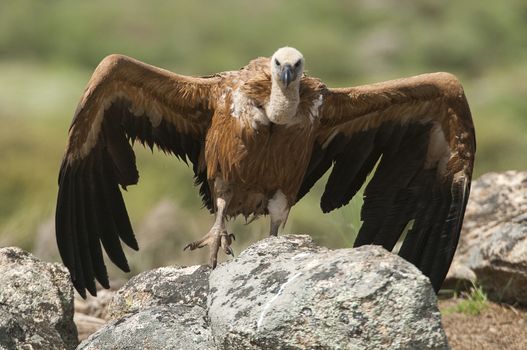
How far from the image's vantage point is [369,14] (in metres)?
54.0

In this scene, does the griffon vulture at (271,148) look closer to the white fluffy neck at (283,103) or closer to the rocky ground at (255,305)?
the white fluffy neck at (283,103)

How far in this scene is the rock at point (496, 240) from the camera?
9156 millimetres

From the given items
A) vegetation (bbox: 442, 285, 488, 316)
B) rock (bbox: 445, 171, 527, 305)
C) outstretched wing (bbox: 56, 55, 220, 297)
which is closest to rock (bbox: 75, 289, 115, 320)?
outstretched wing (bbox: 56, 55, 220, 297)

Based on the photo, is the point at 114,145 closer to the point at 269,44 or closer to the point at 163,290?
the point at 163,290

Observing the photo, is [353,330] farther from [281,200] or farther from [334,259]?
[281,200]

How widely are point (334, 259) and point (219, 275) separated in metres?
A: 0.77

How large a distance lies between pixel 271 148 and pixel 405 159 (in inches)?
54.5

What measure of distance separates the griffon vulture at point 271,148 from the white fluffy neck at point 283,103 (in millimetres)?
10

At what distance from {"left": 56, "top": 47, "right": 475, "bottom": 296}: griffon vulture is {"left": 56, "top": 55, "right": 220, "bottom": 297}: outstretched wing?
0.03 ft

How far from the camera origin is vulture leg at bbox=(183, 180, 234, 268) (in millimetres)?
8367

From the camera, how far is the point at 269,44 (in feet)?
155

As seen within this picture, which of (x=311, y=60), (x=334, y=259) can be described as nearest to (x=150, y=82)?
(x=334, y=259)

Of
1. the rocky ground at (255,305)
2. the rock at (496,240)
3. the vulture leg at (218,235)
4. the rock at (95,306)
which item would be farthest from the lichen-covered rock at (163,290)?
the rock at (496,240)

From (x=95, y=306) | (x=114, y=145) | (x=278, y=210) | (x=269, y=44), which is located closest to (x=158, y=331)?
(x=278, y=210)
